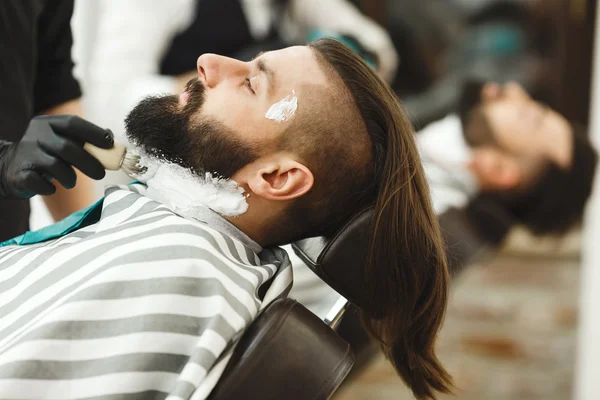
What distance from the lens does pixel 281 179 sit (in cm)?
108

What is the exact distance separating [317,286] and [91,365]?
0.97 m

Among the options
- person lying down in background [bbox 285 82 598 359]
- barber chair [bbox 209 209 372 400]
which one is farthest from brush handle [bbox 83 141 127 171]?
person lying down in background [bbox 285 82 598 359]

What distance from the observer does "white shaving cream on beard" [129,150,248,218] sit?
3.52 feet

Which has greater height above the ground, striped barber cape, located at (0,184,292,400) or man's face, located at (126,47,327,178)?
Result: man's face, located at (126,47,327,178)

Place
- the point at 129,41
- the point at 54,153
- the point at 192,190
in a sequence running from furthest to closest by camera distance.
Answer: the point at 129,41 → the point at 192,190 → the point at 54,153

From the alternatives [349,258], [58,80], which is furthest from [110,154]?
[58,80]

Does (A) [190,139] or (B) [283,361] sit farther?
(A) [190,139]

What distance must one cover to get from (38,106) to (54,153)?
1.89 ft

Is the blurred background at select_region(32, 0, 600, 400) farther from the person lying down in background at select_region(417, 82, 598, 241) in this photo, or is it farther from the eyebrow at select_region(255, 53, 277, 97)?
the eyebrow at select_region(255, 53, 277, 97)

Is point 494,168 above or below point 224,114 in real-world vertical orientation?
below

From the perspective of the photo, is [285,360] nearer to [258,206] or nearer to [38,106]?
[258,206]

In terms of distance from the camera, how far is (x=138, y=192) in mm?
1114

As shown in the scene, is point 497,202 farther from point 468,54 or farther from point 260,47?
point 468,54

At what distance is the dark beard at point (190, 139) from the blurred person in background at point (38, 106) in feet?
0.31
